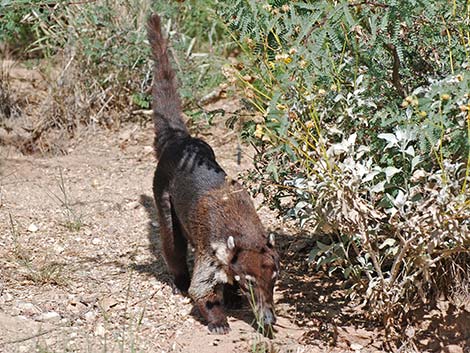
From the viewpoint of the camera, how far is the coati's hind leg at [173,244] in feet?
18.6

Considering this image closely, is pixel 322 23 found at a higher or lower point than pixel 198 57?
higher

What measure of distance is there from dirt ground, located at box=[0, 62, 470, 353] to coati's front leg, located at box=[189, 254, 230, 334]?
0.08 meters

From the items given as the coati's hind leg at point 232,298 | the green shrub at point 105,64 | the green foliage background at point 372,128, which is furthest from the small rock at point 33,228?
the green foliage background at point 372,128

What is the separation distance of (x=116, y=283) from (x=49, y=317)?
64 cm

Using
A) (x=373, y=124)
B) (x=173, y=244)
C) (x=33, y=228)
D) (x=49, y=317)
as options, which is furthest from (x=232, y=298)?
(x=33, y=228)

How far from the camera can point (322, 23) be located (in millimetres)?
4180

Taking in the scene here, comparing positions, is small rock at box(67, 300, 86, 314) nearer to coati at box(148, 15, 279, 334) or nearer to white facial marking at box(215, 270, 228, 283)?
coati at box(148, 15, 279, 334)

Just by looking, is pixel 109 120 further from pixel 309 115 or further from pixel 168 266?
pixel 309 115

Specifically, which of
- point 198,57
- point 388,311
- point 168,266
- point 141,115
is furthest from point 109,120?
point 388,311

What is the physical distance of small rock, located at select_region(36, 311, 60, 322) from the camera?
5.12 metres

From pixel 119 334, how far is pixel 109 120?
3.50m

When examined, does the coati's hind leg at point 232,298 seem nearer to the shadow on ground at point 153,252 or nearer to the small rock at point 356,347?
the shadow on ground at point 153,252

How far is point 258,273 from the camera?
4891 mm

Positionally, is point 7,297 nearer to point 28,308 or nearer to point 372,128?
point 28,308
